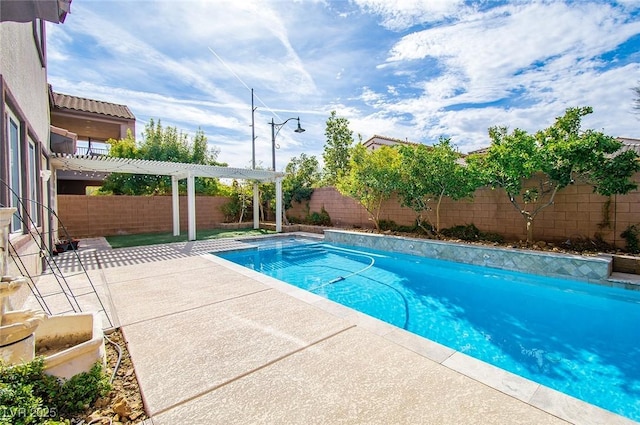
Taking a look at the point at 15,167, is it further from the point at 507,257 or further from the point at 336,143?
the point at 336,143

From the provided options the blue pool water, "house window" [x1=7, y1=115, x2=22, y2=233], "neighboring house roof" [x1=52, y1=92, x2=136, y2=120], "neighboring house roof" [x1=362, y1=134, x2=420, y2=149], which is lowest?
the blue pool water

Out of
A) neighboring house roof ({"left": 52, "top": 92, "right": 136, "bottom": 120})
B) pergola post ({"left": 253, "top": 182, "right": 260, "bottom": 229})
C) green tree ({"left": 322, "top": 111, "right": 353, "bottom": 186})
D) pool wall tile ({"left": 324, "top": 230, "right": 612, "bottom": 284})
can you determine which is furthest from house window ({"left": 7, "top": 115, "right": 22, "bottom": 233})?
green tree ({"left": 322, "top": 111, "right": 353, "bottom": 186})

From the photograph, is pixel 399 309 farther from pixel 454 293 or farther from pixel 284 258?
pixel 284 258

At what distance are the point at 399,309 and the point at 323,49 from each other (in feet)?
29.2

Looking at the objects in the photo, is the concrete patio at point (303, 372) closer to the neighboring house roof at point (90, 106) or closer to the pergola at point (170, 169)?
the pergola at point (170, 169)

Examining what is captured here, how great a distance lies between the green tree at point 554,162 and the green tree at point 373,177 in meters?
3.35

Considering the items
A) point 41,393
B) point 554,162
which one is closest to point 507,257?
point 554,162

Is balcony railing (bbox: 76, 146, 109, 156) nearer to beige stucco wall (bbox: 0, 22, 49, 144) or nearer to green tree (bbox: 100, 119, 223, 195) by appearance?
green tree (bbox: 100, 119, 223, 195)

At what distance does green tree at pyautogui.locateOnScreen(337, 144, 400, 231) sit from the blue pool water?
141 inches

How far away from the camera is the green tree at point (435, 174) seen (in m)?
9.98

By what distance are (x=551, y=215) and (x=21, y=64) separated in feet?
43.4

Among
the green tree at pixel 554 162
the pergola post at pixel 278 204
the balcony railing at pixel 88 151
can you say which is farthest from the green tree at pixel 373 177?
the balcony railing at pixel 88 151

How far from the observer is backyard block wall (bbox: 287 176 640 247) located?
25.8 ft

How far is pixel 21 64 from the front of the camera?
4797 millimetres
